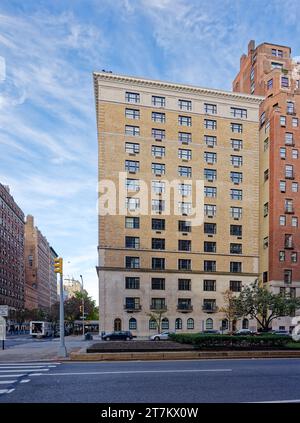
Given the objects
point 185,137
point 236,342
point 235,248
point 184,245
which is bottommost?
point 236,342

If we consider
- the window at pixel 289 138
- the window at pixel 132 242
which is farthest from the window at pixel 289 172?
the window at pixel 132 242

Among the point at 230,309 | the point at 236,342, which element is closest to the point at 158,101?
the point at 230,309

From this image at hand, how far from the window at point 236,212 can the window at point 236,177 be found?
429cm

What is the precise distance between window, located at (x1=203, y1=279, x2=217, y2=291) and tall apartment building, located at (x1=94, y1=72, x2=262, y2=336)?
150mm

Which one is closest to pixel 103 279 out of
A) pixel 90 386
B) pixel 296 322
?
pixel 296 322

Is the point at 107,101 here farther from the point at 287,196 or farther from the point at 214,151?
the point at 287,196

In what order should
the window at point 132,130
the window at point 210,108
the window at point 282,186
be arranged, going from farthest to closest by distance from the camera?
the window at point 282,186, the window at point 210,108, the window at point 132,130

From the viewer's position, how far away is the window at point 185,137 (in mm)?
57188

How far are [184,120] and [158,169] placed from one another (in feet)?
30.2

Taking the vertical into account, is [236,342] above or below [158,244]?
below

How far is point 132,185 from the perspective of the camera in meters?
53.9

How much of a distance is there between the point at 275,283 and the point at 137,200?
81.8 ft

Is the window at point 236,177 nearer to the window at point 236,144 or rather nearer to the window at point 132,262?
the window at point 236,144

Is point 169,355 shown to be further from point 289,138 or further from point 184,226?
point 289,138
